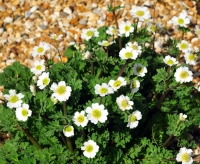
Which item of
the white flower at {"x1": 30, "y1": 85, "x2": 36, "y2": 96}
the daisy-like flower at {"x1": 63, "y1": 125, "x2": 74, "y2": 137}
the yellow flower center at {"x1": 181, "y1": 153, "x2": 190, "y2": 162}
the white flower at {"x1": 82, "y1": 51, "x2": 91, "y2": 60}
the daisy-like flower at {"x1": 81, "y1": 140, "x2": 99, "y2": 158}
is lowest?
the yellow flower center at {"x1": 181, "y1": 153, "x2": 190, "y2": 162}

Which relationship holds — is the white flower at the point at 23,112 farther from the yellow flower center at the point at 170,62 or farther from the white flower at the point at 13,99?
the yellow flower center at the point at 170,62

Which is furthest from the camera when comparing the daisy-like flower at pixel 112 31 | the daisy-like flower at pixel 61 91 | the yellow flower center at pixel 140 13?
the daisy-like flower at pixel 112 31

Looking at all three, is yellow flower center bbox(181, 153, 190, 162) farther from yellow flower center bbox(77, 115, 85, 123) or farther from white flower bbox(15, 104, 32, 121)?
white flower bbox(15, 104, 32, 121)

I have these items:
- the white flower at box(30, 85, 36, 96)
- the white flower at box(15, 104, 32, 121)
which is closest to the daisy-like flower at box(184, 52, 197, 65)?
the white flower at box(30, 85, 36, 96)

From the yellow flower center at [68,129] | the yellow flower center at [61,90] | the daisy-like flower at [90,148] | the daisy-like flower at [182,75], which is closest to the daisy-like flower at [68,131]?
the yellow flower center at [68,129]

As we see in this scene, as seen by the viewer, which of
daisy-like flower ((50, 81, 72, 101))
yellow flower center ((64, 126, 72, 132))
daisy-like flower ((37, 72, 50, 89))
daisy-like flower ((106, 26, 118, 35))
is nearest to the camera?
daisy-like flower ((50, 81, 72, 101))

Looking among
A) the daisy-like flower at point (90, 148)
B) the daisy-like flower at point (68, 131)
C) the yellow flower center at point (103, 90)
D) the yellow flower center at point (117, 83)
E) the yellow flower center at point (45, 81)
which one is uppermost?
the yellow flower center at point (45, 81)

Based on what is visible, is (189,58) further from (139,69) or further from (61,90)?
(61,90)
